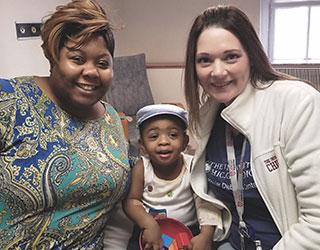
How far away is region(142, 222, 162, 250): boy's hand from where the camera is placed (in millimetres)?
1257

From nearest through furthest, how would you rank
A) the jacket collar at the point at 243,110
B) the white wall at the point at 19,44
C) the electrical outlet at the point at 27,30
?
the jacket collar at the point at 243,110 → the white wall at the point at 19,44 → the electrical outlet at the point at 27,30

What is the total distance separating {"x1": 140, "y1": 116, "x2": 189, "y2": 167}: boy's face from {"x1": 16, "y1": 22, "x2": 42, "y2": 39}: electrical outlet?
4.66 ft

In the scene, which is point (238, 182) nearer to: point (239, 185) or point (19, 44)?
point (239, 185)

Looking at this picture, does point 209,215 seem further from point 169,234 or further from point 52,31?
point 52,31

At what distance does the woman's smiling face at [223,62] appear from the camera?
1.20m

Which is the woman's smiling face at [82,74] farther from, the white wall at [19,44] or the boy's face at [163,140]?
the white wall at [19,44]

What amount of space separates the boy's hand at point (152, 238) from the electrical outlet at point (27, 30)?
168cm

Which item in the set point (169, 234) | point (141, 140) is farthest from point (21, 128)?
point (169, 234)

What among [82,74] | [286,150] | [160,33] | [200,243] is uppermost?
[160,33]

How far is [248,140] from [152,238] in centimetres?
43

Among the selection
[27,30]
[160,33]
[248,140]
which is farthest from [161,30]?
[248,140]

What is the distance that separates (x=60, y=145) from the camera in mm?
1122

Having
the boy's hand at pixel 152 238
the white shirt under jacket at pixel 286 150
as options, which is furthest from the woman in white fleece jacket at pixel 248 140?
the boy's hand at pixel 152 238

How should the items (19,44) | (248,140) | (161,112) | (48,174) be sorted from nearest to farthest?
(48,174) → (248,140) → (161,112) → (19,44)
